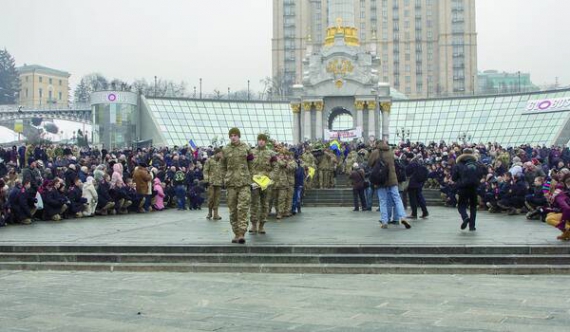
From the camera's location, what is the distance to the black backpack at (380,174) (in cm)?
1466

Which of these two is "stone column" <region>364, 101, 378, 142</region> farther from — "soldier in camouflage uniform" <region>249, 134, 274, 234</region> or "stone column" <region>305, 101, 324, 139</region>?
"soldier in camouflage uniform" <region>249, 134, 274, 234</region>

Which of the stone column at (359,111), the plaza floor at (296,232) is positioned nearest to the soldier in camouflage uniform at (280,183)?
the plaza floor at (296,232)

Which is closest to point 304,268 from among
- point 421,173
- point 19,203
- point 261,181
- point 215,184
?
point 261,181

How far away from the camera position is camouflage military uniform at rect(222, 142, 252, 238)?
474 inches

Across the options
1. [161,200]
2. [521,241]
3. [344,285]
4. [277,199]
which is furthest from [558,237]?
[161,200]

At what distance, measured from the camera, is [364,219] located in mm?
17641

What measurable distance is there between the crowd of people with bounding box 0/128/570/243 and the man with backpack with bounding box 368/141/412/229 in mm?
22

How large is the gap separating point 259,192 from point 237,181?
6.33 ft

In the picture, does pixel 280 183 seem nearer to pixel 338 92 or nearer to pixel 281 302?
pixel 281 302

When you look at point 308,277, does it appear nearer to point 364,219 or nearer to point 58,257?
point 58,257

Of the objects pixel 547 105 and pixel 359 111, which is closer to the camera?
pixel 359 111

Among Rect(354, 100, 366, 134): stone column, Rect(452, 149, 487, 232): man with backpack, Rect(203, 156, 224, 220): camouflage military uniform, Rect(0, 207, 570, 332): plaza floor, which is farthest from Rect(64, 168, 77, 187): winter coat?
Rect(354, 100, 366, 134): stone column

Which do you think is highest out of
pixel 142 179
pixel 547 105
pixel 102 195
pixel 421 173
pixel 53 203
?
pixel 547 105

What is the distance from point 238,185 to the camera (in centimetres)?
1216
